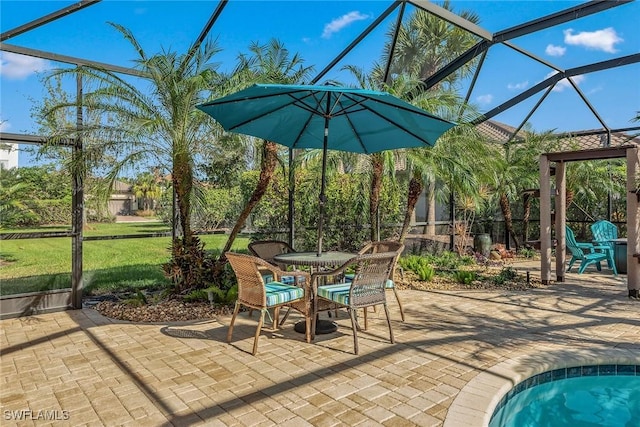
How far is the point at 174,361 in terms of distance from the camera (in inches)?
154

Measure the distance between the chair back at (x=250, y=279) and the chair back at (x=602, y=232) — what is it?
28.3 ft

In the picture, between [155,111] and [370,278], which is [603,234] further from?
[155,111]

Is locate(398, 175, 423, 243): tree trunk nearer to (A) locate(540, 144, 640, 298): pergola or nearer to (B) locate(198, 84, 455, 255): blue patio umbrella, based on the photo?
(A) locate(540, 144, 640, 298): pergola

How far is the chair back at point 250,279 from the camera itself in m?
4.09

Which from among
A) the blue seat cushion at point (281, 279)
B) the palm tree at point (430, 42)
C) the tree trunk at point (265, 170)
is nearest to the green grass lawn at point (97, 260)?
the tree trunk at point (265, 170)

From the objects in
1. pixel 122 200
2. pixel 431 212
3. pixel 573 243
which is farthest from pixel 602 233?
pixel 122 200

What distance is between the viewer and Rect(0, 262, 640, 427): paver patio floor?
295cm

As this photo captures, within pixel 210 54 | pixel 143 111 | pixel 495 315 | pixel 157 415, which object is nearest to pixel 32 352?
pixel 157 415

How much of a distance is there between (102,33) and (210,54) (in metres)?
1.95

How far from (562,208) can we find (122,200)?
8.11m

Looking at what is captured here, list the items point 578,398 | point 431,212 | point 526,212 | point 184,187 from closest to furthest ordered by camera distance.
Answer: point 578,398 → point 184,187 → point 431,212 → point 526,212

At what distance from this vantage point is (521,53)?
902 cm

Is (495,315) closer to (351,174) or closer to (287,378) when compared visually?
(287,378)

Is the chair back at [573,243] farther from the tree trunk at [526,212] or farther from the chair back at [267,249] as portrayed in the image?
the chair back at [267,249]
